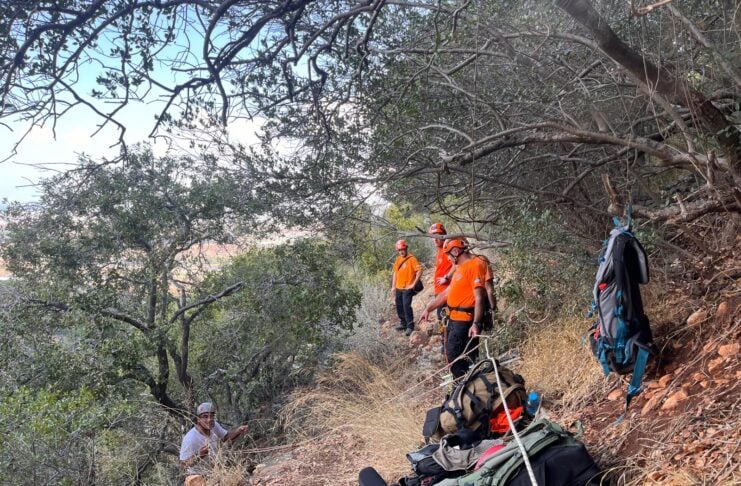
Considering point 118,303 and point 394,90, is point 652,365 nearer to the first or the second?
point 394,90

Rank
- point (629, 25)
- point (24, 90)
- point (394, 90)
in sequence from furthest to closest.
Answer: point (394, 90)
point (629, 25)
point (24, 90)

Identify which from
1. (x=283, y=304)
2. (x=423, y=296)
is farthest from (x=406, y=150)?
(x=423, y=296)

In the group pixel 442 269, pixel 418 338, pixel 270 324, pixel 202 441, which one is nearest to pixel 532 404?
pixel 442 269

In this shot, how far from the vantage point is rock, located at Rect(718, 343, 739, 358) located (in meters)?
3.36

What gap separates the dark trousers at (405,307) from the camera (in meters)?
9.12

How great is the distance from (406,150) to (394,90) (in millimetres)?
658

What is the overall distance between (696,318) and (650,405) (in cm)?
84

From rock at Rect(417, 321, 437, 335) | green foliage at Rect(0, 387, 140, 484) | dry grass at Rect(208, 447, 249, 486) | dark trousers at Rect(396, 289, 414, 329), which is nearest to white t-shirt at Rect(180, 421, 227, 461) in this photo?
dry grass at Rect(208, 447, 249, 486)

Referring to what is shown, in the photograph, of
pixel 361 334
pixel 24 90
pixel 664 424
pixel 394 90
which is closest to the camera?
pixel 664 424

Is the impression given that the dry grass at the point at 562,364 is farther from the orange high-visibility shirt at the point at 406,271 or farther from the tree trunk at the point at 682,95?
the orange high-visibility shirt at the point at 406,271

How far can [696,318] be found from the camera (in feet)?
13.0

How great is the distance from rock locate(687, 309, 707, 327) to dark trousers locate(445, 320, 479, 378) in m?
2.11

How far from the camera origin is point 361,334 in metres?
9.17

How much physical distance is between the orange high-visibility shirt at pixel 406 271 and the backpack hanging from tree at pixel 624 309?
548cm
